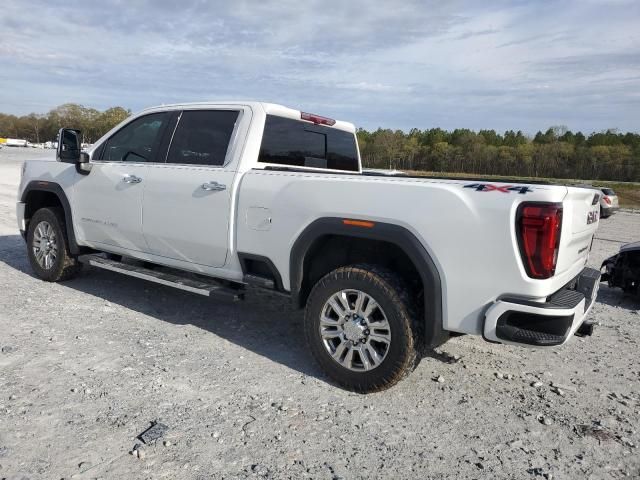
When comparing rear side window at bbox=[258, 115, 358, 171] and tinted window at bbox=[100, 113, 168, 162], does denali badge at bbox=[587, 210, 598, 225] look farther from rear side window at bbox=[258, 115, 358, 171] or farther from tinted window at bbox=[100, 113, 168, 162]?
tinted window at bbox=[100, 113, 168, 162]

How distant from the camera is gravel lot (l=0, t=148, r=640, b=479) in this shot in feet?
8.93

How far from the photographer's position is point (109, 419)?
10.00 ft

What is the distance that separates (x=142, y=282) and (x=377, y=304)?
3.67 m

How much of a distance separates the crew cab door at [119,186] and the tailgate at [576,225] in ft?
11.5

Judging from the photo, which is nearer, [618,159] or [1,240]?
[1,240]

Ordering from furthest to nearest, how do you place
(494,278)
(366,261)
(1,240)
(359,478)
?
(1,240)
(366,261)
(494,278)
(359,478)

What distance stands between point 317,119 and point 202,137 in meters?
1.13

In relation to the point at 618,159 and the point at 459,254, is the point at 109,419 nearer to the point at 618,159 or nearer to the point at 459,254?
the point at 459,254

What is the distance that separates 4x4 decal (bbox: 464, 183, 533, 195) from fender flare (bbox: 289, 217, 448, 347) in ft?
1.56

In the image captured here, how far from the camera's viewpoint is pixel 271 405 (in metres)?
3.32

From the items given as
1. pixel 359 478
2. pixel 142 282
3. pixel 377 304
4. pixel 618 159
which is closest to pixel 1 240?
pixel 142 282

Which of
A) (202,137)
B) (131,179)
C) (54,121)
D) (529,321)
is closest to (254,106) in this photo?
(202,137)

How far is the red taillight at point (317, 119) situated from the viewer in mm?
4780

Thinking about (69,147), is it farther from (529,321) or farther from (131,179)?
(529,321)
